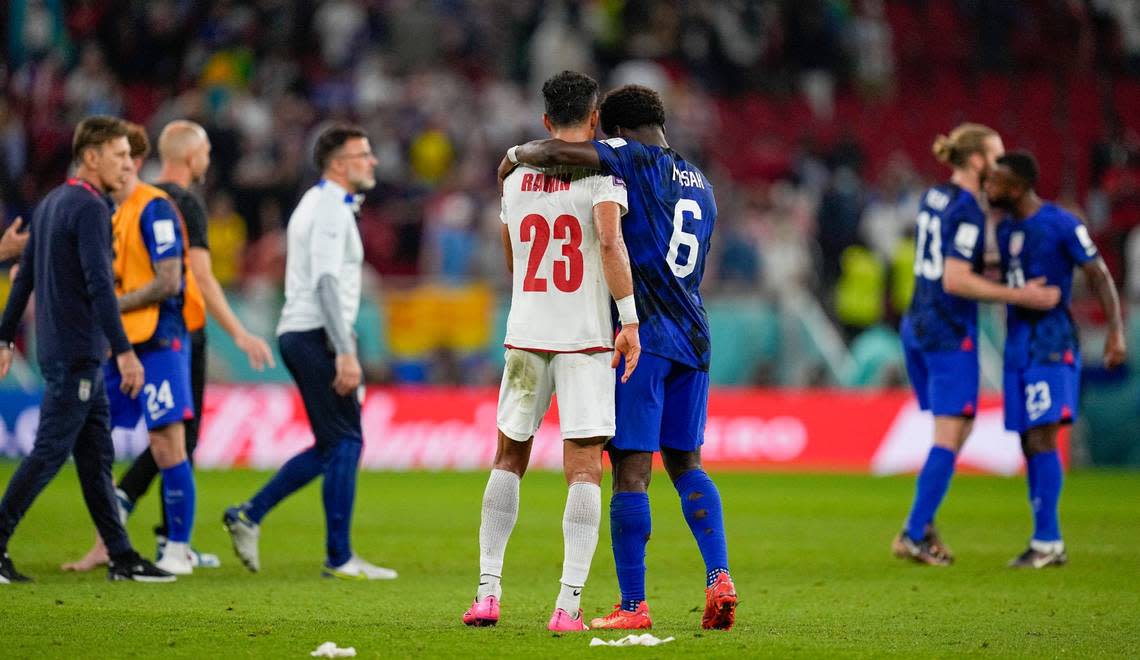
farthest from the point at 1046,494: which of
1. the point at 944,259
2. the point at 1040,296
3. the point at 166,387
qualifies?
the point at 166,387

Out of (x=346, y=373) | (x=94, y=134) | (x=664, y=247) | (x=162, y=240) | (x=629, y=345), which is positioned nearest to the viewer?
(x=629, y=345)

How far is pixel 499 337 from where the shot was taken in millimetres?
18688

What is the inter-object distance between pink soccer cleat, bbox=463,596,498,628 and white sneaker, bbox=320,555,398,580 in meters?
2.32

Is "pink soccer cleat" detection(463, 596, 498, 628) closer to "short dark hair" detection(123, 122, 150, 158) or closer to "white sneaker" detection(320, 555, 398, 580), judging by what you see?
"white sneaker" detection(320, 555, 398, 580)

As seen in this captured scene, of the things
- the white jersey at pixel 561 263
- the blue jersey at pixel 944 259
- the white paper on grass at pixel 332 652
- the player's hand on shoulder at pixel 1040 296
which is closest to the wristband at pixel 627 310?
the white jersey at pixel 561 263

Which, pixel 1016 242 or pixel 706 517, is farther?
pixel 1016 242

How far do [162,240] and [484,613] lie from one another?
3.41 m

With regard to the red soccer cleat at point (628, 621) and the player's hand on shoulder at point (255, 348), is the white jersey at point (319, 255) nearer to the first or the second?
the player's hand on shoulder at point (255, 348)

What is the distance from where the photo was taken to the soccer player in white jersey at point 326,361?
884 centimetres

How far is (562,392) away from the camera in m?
6.59

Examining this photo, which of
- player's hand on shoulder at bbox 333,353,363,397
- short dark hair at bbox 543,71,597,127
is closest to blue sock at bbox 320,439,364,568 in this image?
player's hand on shoulder at bbox 333,353,363,397

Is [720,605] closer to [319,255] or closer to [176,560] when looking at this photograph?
[319,255]

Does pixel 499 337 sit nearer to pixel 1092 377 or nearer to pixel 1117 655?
pixel 1092 377

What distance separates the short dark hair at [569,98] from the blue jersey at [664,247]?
195 millimetres
